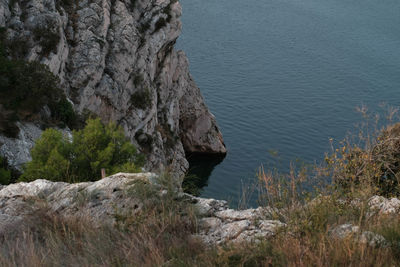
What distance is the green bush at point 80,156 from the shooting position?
15234 mm

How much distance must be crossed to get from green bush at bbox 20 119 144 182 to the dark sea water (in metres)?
22.4

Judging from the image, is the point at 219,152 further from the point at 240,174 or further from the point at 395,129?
the point at 395,129

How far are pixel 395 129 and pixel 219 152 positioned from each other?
28.4m

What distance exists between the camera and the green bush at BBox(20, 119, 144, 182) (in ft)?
50.0

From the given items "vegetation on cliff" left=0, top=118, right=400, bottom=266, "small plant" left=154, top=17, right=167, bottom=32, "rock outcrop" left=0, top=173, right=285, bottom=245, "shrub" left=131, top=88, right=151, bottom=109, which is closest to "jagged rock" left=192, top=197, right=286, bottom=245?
"rock outcrop" left=0, top=173, right=285, bottom=245

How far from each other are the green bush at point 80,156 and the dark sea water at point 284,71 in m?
22.4

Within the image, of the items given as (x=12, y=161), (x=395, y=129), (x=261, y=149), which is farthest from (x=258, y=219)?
(x=261, y=149)

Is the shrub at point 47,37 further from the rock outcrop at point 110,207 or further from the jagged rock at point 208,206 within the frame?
the jagged rock at point 208,206

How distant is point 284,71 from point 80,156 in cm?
5510

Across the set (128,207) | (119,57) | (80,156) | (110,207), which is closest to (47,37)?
(119,57)

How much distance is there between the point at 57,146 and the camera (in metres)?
16.4

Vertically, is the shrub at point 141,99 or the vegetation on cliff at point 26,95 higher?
the vegetation on cliff at point 26,95

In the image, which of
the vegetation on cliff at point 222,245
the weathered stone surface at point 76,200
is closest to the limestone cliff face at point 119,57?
the weathered stone surface at point 76,200

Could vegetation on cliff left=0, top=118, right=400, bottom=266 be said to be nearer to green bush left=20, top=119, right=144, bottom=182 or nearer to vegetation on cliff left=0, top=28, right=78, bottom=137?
green bush left=20, top=119, right=144, bottom=182
